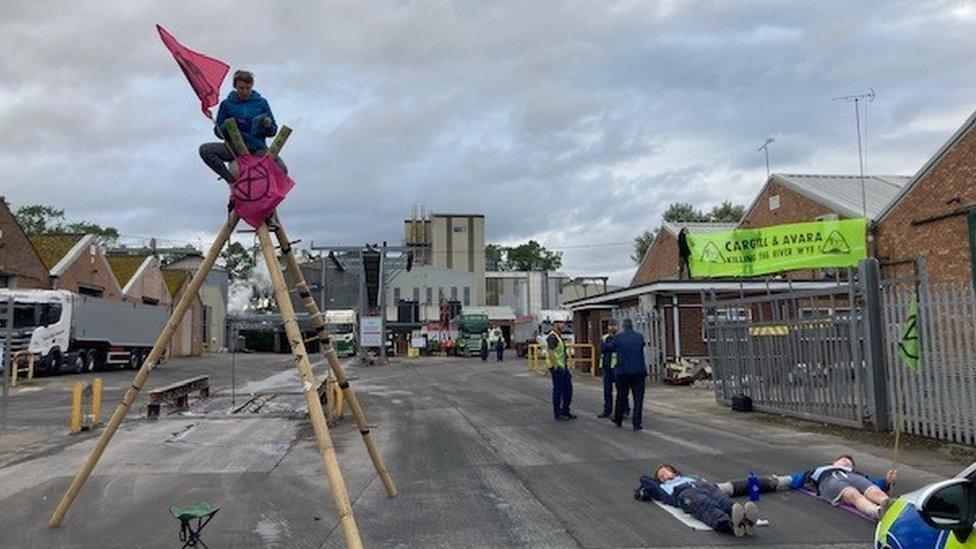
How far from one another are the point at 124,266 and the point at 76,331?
69.2 feet

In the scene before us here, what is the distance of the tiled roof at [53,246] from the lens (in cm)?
3828

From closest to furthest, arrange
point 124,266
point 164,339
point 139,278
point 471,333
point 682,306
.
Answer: point 164,339, point 682,306, point 139,278, point 124,266, point 471,333

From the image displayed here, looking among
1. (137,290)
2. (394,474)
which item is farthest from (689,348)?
(137,290)

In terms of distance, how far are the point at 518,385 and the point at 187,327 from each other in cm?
3560

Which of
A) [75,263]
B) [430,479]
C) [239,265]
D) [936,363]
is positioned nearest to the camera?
[430,479]

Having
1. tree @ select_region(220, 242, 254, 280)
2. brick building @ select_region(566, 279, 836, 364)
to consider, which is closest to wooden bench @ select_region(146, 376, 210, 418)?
brick building @ select_region(566, 279, 836, 364)

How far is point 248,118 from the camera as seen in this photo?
17.7ft

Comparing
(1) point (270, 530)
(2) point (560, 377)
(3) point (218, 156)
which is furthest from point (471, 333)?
(3) point (218, 156)

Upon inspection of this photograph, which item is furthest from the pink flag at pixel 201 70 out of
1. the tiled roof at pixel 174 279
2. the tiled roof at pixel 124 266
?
the tiled roof at pixel 174 279

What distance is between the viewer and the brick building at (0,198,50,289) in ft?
108

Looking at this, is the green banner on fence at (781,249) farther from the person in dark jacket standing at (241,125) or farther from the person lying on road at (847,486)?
the person in dark jacket standing at (241,125)

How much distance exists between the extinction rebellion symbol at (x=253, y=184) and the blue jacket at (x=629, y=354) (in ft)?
27.8

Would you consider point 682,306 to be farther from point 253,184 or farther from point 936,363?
point 253,184

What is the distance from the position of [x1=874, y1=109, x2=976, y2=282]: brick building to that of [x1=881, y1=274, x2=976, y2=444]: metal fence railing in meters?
9.09
